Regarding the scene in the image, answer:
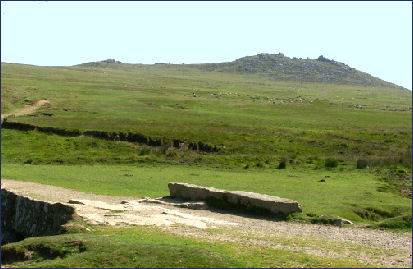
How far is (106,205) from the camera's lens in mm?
31875

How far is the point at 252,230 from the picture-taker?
28.4m

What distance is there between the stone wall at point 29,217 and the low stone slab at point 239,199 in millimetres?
8988

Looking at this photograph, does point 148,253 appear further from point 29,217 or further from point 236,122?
point 236,122

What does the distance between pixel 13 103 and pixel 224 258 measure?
232 feet

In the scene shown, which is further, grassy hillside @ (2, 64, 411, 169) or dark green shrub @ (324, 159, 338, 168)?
grassy hillside @ (2, 64, 411, 169)

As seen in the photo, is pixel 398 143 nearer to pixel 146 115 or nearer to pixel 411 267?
pixel 146 115

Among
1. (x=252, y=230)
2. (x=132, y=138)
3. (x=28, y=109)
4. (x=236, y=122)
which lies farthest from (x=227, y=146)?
(x=252, y=230)

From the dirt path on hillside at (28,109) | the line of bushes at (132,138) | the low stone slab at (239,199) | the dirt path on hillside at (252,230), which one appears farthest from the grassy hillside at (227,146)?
the dirt path on hillside at (252,230)

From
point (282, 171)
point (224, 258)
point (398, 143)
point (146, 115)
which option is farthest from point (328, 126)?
point (224, 258)

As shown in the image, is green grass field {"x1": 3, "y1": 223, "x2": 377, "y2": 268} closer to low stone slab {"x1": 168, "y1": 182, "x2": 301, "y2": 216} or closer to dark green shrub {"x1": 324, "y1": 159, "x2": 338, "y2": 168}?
low stone slab {"x1": 168, "y1": 182, "x2": 301, "y2": 216}

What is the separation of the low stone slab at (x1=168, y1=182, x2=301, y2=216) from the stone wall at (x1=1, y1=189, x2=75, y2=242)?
354 inches

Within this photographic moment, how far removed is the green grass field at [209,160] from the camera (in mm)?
22375

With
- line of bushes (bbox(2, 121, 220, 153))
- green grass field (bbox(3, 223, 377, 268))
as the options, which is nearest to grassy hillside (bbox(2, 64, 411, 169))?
line of bushes (bbox(2, 121, 220, 153))

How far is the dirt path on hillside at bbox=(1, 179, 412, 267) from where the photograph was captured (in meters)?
23.6
